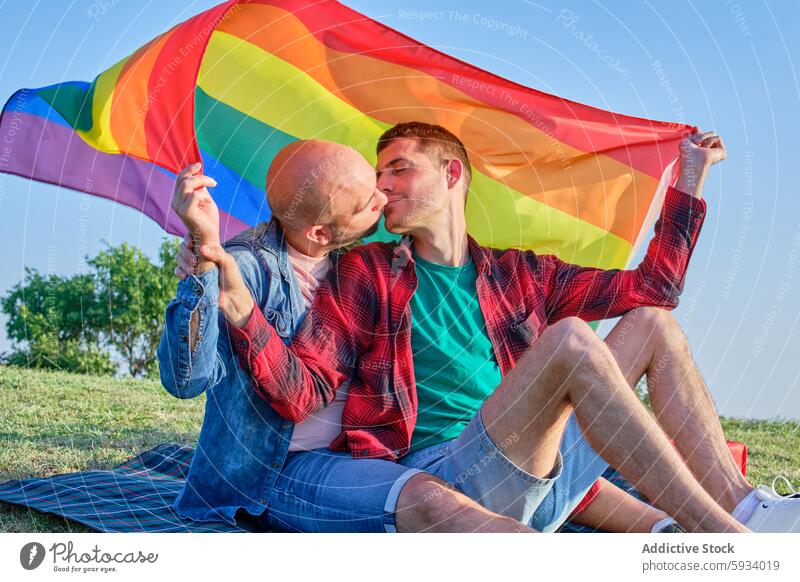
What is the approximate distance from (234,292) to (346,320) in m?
0.51

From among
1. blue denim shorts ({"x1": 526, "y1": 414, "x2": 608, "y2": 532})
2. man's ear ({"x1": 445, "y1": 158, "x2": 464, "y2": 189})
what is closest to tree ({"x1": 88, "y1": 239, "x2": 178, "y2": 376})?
man's ear ({"x1": 445, "y1": 158, "x2": 464, "y2": 189})

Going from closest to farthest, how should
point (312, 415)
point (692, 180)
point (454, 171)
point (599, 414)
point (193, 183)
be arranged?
point (193, 183) → point (599, 414) → point (312, 415) → point (692, 180) → point (454, 171)

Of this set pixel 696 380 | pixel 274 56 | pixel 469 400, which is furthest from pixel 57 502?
pixel 696 380

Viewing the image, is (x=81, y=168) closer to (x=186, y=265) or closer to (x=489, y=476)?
(x=186, y=265)

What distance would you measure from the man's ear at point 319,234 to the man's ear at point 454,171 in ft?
1.80

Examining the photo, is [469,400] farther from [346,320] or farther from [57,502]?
[57,502]

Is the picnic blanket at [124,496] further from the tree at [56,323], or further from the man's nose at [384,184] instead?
the tree at [56,323]

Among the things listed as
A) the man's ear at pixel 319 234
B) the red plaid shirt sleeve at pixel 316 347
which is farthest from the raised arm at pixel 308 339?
the man's ear at pixel 319 234

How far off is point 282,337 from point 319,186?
1.69ft

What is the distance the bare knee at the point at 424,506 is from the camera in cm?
258

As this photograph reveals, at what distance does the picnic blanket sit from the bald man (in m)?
0.11

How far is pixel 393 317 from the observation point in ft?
10.3

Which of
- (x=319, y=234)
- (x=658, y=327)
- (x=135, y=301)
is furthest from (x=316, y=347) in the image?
(x=135, y=301)

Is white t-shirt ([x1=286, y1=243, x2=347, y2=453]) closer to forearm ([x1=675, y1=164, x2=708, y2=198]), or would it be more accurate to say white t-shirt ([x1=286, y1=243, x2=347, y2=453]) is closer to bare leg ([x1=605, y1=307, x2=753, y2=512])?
bare leg ([x1=605, y1=307, x2=753, y2=512])
